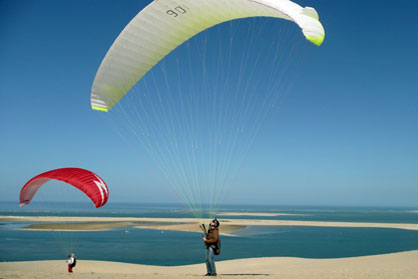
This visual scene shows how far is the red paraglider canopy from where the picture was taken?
979 centimetres

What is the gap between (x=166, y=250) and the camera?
17.9 meters

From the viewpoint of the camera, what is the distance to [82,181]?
32.5 ft

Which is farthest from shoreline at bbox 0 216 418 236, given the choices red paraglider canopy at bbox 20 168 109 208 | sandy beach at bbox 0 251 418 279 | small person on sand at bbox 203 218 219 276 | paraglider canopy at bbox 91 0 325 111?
paraglider canopy at bbox 91 0 325 111

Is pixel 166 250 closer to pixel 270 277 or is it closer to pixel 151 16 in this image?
pixel 270 277

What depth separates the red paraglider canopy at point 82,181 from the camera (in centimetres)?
979

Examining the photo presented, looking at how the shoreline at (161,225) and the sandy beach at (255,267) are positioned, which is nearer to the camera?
the sandy beach at (255,267)

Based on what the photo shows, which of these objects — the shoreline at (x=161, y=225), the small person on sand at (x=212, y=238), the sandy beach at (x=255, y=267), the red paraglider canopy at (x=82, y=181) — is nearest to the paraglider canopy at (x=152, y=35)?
the red paraglider canopy at (x=82, y=181)

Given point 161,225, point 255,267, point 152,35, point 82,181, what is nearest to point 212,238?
point 82,181

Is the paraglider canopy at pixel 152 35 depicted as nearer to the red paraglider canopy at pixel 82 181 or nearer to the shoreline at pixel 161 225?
the red paraglider canopy at pixel 82 181

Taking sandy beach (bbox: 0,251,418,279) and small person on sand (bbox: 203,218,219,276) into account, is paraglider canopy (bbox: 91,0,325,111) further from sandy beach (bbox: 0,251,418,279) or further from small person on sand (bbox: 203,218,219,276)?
sandy beach (bbox: 0,251,418,279)

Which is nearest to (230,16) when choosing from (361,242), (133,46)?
(133,46)

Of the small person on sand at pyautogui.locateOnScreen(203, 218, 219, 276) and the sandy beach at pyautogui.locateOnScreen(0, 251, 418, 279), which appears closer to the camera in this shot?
the small person on sand at pyautogui.locateOnScreen(203, 218, 219, 276)

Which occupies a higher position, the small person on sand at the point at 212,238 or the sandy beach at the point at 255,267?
the small person on sand at the point at 212,238

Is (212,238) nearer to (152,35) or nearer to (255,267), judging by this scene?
(255,267)
